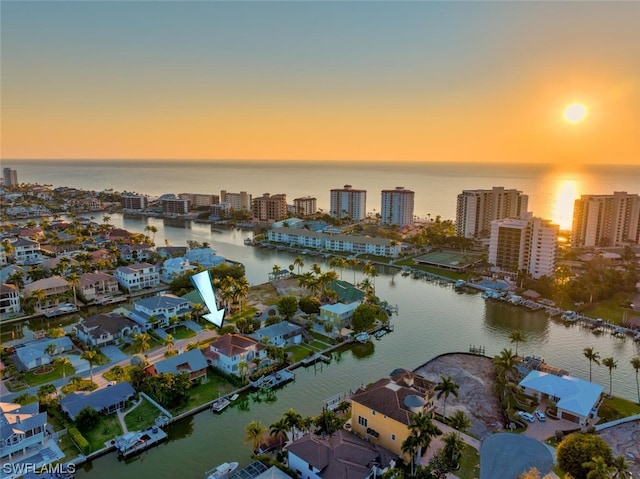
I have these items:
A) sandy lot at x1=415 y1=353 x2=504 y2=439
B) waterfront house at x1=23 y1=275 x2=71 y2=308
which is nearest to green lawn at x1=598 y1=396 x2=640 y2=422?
sandy lot at x1=415 y1=353 x2=504 y2=439

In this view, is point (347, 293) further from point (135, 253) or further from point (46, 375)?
point (135, 253)

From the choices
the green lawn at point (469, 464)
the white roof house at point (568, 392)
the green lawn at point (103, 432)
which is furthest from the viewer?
the white roof house at point (568, 392)

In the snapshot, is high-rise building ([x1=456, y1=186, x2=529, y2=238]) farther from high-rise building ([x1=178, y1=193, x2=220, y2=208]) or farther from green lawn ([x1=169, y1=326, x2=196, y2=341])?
high-rise building ([x1=178, y1=193, x2=220, y2=208])

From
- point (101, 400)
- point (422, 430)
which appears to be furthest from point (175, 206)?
point (422, 430)

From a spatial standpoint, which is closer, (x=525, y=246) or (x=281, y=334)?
(x=281, y=334)

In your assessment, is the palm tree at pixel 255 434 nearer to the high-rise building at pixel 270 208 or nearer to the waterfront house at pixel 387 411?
the waterfront house at pixel 387 411

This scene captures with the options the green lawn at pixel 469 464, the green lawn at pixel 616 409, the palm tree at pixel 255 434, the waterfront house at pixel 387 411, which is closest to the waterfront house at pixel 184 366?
the palm tree at pixel 255 434
